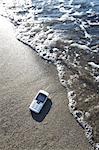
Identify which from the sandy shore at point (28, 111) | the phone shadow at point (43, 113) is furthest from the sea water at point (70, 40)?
the phone shadow at point (43, 113)

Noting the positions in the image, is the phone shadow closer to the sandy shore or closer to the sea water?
the sandy shore

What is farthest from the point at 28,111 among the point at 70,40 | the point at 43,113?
the point at 70,40

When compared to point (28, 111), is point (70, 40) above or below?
above

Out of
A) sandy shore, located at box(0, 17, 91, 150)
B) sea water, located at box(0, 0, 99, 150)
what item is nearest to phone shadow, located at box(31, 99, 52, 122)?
sandy shore, located at box(0, 17, 91, 150)

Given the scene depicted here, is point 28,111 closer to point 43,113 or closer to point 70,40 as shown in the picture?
point 43,113

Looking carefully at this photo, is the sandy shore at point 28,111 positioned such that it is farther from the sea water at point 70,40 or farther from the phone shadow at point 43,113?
the sea water at point 70,40

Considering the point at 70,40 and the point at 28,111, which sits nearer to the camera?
the point at 28,111
